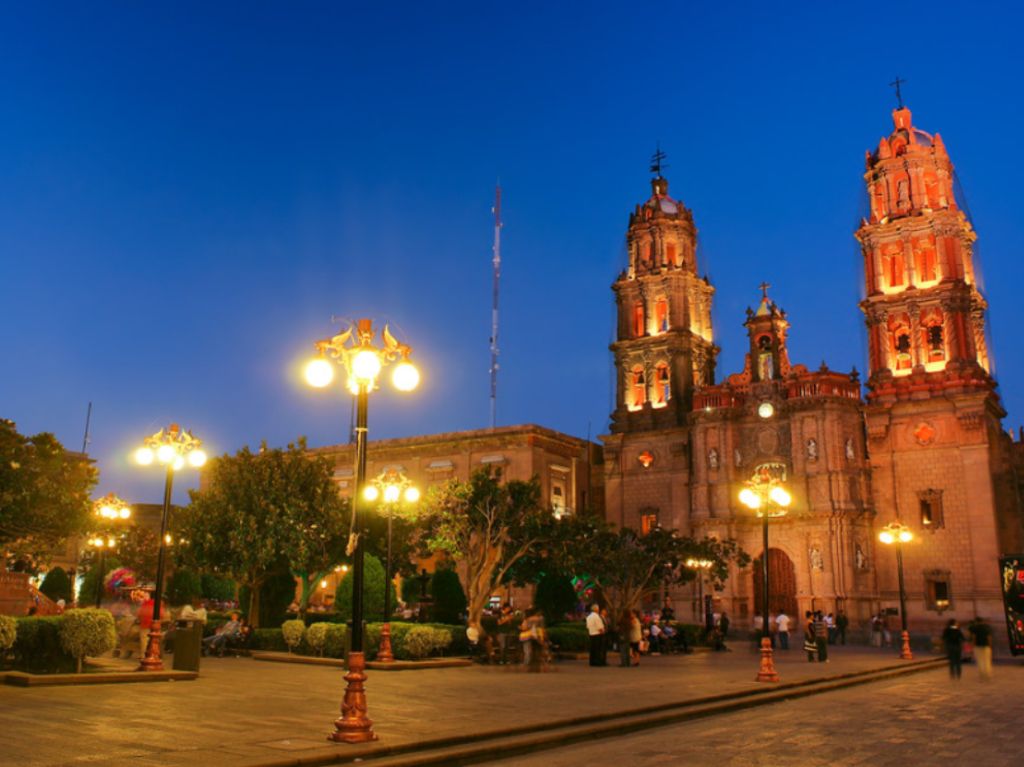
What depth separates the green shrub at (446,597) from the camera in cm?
3338

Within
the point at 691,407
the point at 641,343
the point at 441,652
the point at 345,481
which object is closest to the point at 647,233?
the point at 641,343

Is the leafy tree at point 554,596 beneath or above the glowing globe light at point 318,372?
beneath

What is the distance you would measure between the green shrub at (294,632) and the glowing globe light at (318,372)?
1489cm

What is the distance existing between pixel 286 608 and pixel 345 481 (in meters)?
25.5

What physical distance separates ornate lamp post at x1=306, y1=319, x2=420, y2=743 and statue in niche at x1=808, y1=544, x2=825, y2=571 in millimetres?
39583

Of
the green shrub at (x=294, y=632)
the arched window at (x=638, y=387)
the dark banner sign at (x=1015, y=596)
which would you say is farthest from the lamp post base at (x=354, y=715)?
the arched window at (x=638, y=387)

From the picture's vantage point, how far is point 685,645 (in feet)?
106

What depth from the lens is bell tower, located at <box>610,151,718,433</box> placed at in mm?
57375

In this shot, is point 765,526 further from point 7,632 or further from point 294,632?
point 7,632

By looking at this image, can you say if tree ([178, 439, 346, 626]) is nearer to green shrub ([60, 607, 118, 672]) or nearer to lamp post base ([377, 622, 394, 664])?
lamp post base ([377, 622, 394, 664])

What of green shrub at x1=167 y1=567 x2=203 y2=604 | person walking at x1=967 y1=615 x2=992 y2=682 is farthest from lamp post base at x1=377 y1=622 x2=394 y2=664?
green shrub at x1=167 y1=567 x2=203 y2=604

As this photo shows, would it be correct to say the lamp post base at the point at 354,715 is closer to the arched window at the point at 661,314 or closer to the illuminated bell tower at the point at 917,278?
the illuminated bell tower at the point at 917,278

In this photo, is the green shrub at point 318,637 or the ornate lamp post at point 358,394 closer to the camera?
the ornate lamp post at point 358,394

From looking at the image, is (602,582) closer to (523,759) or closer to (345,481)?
(523,759)
